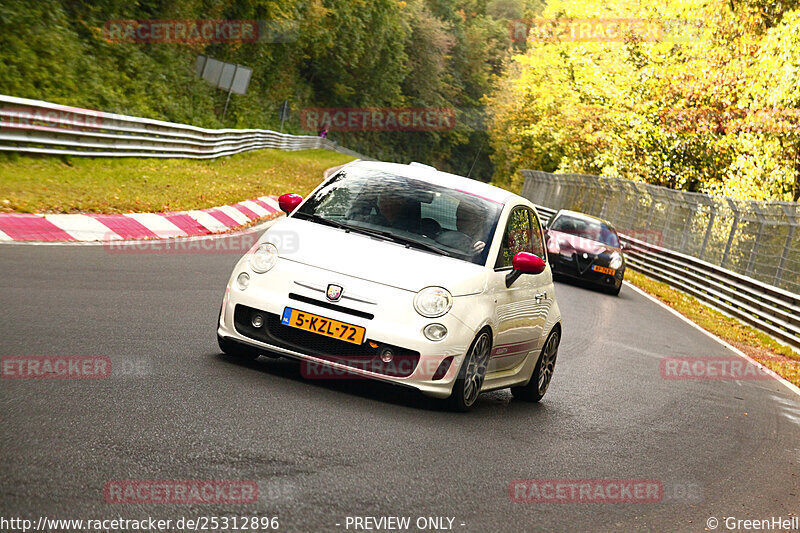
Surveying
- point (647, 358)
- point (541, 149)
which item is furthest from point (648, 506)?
point (541, 149)

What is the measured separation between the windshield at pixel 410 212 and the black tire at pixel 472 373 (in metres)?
0.61

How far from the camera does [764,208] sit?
23125 mm

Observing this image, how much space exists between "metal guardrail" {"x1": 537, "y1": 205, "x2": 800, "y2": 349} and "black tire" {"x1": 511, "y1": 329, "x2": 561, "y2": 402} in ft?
33.4

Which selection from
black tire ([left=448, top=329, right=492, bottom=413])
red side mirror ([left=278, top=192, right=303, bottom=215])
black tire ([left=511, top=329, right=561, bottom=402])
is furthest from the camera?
black tire ([left=511, top=329, right=561, bottom=402])

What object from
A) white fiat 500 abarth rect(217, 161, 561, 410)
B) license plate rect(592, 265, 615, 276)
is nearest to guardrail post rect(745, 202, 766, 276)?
license plate rect(592, 265, 615, 276)

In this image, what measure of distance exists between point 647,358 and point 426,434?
756 centimetres

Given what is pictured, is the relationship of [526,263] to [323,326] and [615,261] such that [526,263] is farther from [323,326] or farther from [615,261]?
[615,261]

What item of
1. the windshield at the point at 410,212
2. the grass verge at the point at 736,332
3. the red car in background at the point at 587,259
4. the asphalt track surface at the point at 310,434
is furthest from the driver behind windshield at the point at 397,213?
the red car in background at the point at 587,259

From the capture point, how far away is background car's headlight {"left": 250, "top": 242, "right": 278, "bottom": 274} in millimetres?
7316

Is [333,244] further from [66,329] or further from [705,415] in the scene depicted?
[705,415]

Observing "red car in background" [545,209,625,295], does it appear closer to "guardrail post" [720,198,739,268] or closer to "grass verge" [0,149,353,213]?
"guardrail post" [720,198,739,268]

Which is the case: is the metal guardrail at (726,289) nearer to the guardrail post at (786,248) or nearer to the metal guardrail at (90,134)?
the guardrail post at (786,248)

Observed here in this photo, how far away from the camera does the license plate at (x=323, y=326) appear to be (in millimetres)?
6945

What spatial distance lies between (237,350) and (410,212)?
1.63 metres
